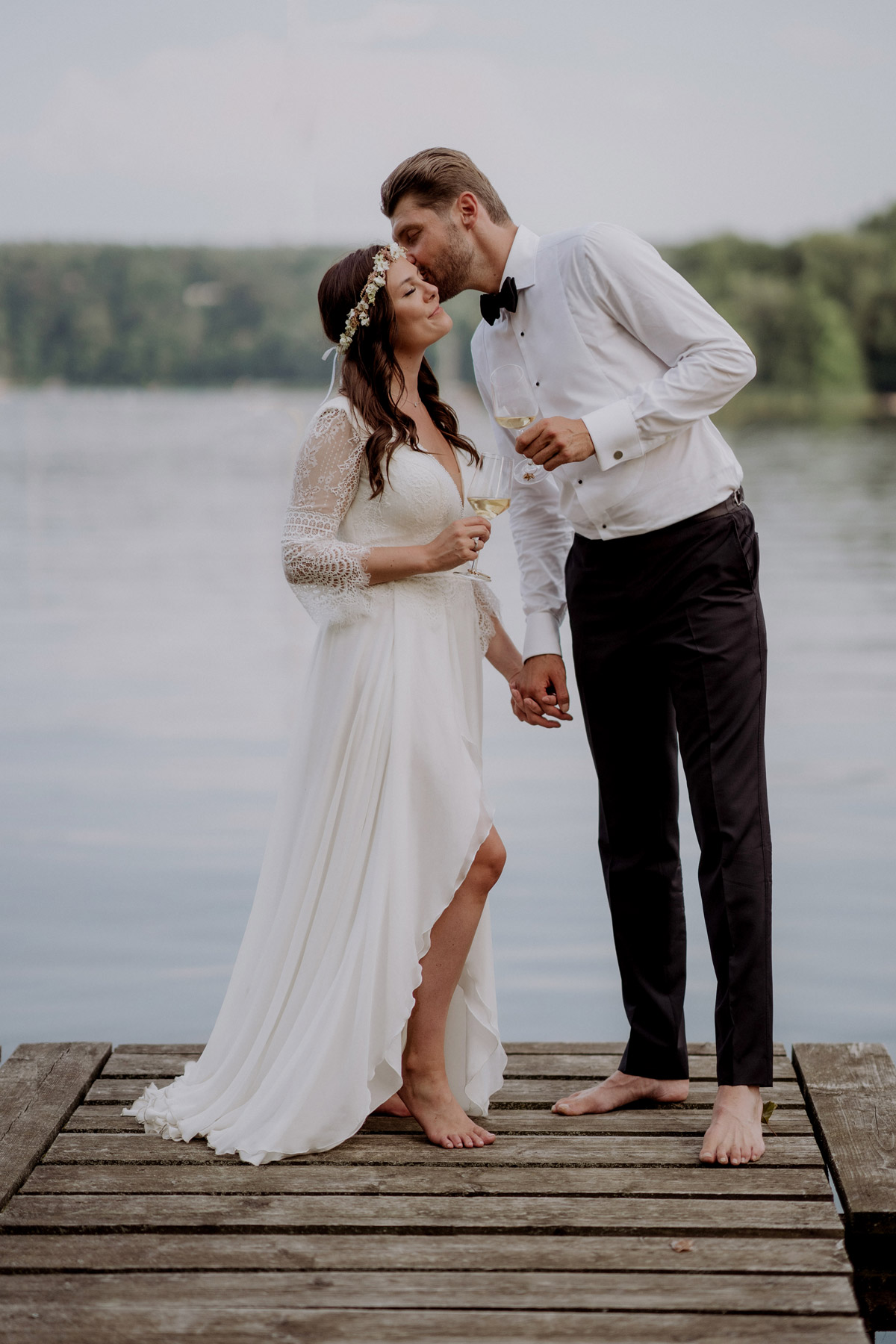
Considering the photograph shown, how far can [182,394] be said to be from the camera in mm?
31172

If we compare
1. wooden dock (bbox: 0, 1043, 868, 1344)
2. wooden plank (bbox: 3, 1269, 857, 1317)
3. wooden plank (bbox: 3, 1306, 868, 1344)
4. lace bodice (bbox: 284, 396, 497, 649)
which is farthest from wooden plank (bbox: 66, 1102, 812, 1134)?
lace bodice (bbox: 284, 396, 497, 649)

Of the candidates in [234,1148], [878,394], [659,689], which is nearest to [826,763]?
[659,689]

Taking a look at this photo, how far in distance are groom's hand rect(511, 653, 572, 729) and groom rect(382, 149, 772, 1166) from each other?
0.07 ft

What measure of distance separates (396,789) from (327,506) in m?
0.51

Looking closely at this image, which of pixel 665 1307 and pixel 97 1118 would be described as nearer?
pixel 665 1307

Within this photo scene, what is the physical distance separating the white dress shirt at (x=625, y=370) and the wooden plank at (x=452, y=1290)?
1.27 meters

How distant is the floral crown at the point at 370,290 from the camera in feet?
9.27

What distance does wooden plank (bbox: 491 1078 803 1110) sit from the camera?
3062 millimetres

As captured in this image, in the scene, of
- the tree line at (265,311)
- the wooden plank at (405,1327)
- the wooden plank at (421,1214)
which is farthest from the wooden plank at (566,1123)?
the tree line at (265,311)

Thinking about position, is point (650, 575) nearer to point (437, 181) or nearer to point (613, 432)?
point (613, 432)

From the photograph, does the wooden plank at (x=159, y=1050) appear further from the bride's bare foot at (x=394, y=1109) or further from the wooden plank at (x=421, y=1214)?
the wooden plank at (x=421, y=1214)

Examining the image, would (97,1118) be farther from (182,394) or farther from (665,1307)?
(182,394)

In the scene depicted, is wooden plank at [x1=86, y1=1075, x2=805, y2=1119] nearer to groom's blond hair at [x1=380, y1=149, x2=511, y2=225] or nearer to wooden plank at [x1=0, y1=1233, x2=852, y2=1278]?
wooden plank at [x1=0, y1=1233, x2=852, y2=1278]

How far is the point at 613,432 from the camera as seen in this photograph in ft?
9.09
